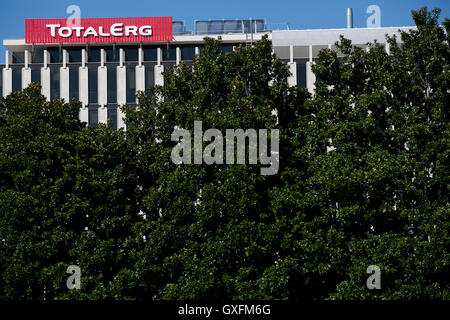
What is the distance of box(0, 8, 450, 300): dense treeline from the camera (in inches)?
1112

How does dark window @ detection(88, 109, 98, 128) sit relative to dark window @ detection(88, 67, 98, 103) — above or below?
below

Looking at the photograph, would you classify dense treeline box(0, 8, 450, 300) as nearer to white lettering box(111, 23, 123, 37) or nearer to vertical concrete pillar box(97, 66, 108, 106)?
vertical concrete pillar box(97, 66, 108, 106)

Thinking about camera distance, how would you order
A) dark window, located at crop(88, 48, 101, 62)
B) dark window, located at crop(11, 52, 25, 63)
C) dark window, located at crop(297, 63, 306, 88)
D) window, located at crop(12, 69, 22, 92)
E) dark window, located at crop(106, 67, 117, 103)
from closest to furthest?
1. dark window, located at crop(297, 63, 306, 88)
2. window, located at crop(12, 69, 22, 92)
3. dark window, located at crop(106, 67, 117, 103)
4. dark window, located at crop(88, 48, 101, 62)
5. dark window, located at crop(11, 52, 25, 63)

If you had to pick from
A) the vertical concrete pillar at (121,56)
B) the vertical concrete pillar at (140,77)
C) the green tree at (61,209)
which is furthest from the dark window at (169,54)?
the green tree at (61,209)

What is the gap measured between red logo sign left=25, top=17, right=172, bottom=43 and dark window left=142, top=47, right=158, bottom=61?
54.5 inches

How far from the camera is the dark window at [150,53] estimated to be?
70.9 meters

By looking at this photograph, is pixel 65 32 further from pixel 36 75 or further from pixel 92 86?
pixel 92 86

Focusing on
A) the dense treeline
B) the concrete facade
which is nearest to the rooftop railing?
the concrete facade

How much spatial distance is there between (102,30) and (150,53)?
17.3 feet

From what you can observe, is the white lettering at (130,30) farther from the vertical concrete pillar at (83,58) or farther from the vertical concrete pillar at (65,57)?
the vertical concrete pillar at (65,57)

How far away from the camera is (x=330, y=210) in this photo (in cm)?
2944

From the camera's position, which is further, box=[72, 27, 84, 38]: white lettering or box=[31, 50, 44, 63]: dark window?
box=[31, 50, 44, 63]: dark window

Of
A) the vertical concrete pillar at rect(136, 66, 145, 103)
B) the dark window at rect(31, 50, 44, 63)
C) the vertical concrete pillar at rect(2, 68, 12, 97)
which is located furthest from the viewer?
the dark window at rect(31, 50, 44, 63)

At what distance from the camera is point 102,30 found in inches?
2758
